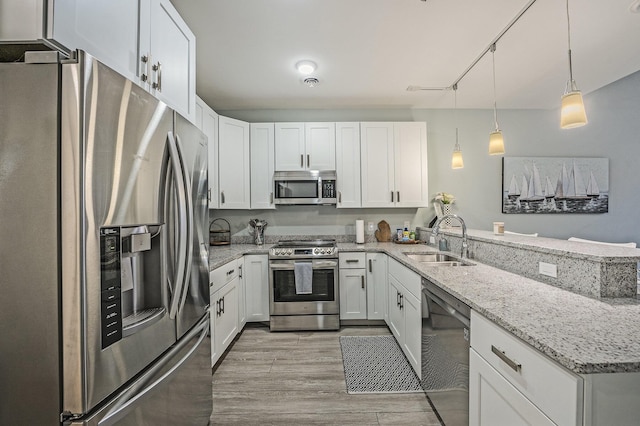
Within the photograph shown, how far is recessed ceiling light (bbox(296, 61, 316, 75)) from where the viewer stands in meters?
2.69

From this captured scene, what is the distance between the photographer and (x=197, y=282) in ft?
4.94

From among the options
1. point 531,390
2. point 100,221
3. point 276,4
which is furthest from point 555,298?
point 276,4

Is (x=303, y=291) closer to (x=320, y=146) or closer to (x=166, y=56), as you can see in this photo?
(x=320, y=146)

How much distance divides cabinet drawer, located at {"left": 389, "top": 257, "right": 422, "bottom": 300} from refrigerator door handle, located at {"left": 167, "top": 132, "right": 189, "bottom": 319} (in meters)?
1.55

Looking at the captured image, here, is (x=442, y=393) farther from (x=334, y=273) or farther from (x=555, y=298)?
(x=334, y=273)

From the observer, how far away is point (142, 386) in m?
1.05

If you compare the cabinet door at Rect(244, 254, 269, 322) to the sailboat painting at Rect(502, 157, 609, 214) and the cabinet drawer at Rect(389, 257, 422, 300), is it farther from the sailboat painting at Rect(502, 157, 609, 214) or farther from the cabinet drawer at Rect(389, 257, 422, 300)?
the sailboat painting at Rect(502, 157, 609, 214)

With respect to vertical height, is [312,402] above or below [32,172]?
below

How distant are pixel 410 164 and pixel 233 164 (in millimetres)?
2140

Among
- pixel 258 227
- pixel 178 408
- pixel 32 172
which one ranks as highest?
pixel 32 172

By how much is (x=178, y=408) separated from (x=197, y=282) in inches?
21.8

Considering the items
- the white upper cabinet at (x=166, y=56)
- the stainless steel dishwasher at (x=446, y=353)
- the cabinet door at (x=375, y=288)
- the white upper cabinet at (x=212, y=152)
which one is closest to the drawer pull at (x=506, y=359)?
the stainless steel dishwasher at (x=446, y=353)

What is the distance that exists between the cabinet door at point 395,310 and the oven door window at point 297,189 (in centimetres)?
135

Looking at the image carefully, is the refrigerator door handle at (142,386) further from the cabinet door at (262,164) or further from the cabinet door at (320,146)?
the cabinet door at (320,146)
